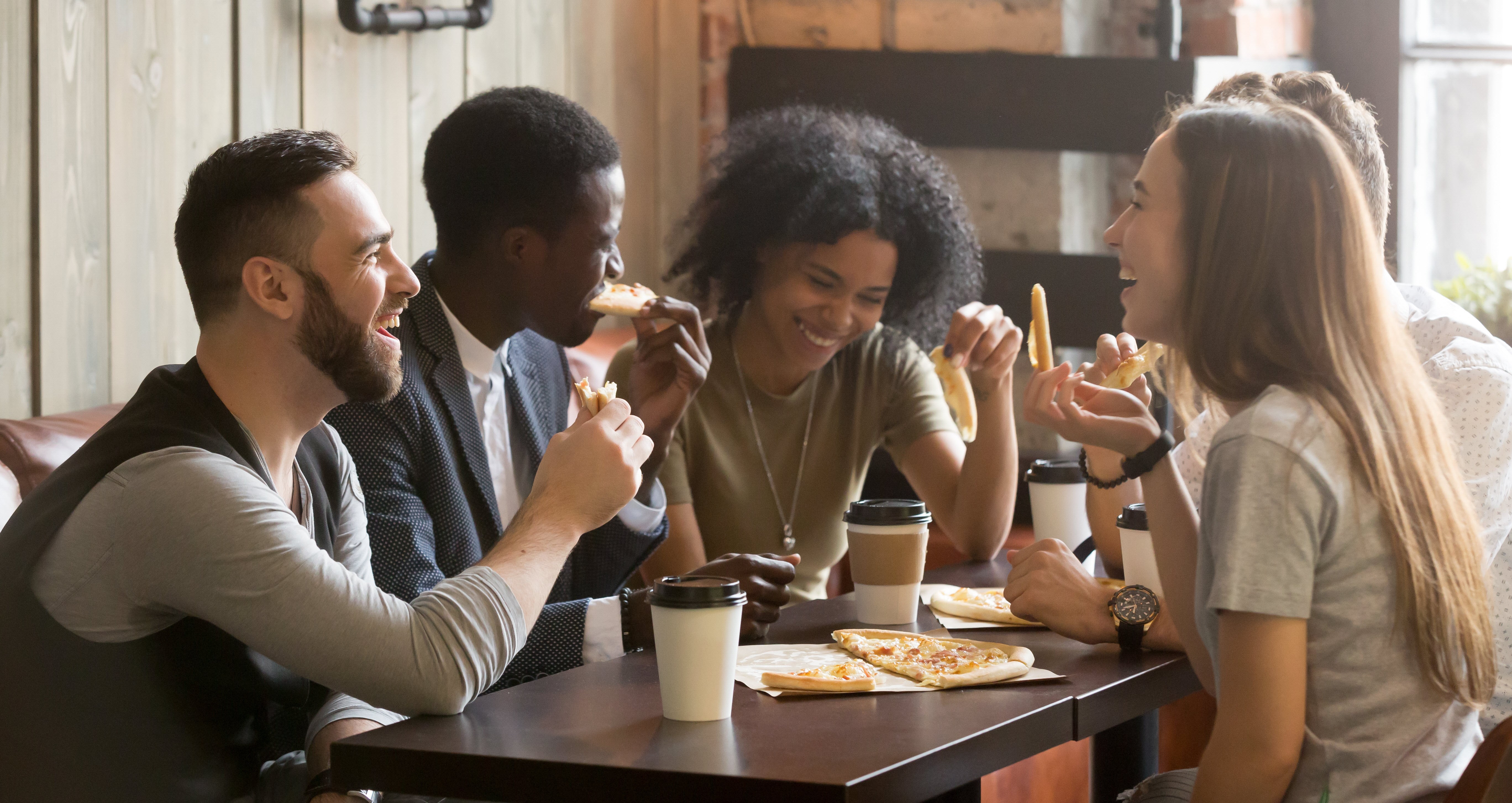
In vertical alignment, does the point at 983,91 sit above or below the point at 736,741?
above

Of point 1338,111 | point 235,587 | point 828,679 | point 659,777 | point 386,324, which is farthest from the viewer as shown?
point 1338,111

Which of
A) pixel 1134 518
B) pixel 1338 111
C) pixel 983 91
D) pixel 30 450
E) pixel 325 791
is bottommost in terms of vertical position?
pixel 325 791

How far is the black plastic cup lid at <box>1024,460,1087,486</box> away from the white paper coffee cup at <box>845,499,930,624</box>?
2.06ft

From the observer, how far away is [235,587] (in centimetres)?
136

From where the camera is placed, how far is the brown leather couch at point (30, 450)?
1744mm

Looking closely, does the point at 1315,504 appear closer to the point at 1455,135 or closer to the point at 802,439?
the point at 802,439

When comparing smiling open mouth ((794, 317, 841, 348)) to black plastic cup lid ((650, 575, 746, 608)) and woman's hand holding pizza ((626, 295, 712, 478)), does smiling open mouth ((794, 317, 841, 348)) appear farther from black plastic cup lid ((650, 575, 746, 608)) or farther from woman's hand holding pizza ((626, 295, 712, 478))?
black plastic cup lid ((650, 575, 746, 608))

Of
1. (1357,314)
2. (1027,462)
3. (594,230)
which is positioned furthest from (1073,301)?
(1357,314)

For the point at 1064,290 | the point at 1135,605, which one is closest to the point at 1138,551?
the point at 1135,605

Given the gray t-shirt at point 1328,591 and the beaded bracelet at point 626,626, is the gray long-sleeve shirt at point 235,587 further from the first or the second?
the gray t-shirt at point 1328,591

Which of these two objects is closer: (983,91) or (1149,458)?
(1149,458)

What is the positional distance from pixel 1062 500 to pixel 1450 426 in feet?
2.97

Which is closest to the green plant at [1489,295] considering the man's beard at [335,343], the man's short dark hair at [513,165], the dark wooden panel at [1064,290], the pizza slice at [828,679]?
the dark wooden panel at [1064,290]

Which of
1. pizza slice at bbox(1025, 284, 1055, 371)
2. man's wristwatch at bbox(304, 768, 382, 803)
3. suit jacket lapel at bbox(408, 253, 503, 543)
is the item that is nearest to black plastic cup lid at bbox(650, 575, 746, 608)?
man's wristwatch at bbox(304, 768, 382, 803)
